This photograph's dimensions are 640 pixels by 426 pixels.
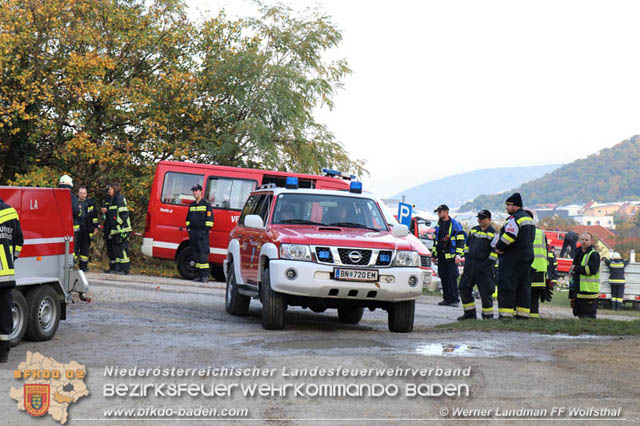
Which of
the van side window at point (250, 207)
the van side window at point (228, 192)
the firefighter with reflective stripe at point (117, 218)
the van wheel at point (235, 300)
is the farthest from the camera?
the van side window at point (228, 192)

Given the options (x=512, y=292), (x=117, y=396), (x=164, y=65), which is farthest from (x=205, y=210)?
(x=117, y=396)

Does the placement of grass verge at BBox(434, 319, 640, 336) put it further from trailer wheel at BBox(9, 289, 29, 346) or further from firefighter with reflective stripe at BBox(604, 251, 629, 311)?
firefighter with reflective stripe at BBox(604, 251, 629, 311)

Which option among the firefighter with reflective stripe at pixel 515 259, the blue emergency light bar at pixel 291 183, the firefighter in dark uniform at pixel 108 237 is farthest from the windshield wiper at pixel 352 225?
the firefighter in dark uniform at pixel 108 237

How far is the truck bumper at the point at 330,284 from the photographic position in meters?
10.3

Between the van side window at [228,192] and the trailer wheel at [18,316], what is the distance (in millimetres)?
11255

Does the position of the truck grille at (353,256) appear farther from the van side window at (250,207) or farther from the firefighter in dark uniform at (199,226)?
the firefighter in dark uniform at (199,226)

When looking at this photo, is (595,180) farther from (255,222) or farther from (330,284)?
(330,284)

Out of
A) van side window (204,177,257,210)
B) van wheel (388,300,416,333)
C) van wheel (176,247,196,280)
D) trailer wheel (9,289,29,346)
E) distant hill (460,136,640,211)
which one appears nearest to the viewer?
trailer wheel (9,289,29,346)

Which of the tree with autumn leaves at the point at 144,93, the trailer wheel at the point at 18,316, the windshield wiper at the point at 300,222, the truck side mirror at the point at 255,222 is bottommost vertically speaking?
the trailer wheel at the point at 18,316

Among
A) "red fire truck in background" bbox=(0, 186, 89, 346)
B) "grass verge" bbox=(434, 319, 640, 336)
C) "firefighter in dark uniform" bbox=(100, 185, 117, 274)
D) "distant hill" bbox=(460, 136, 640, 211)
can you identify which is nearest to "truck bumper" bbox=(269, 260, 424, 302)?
"grass verge" bbox=(434, 319, 640, 336)

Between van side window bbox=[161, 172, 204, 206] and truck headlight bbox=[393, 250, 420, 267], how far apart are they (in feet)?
33.4

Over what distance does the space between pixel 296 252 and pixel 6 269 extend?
3.67 meters

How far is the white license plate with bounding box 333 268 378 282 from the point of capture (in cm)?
1033

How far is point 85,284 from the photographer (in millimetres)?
10094
